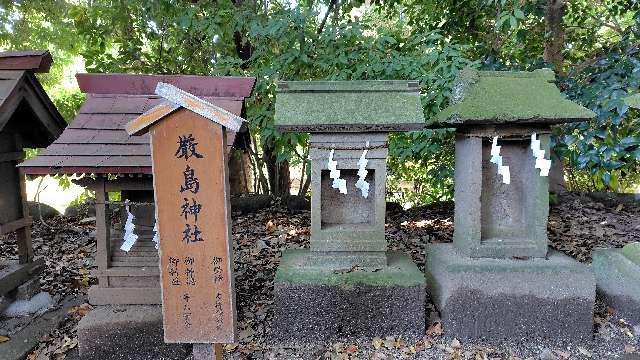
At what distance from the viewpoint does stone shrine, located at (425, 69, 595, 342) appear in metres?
4.00

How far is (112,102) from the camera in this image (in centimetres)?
401

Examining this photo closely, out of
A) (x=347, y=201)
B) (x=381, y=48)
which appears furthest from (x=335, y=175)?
(x=381, y=48)

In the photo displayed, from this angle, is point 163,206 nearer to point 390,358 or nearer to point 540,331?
point 390,358

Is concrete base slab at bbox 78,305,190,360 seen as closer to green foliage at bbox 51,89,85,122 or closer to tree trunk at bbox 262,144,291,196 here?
green foliage at bbox 51,89,85,122

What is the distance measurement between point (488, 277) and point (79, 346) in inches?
146

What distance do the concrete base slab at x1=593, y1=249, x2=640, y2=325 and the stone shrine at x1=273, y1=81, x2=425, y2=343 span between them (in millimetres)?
2029

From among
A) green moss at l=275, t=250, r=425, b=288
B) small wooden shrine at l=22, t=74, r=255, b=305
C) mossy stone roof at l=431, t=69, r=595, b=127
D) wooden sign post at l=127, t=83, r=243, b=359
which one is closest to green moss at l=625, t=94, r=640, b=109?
mossy stone roof at l=431, t=69, r=595, b=127

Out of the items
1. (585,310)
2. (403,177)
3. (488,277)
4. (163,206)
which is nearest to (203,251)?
(163,206)

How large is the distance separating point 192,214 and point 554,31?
6.80 metres

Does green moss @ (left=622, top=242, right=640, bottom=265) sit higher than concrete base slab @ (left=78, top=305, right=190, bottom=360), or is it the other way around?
green moss @ (left=622, top=242, right=640, bottom=265)

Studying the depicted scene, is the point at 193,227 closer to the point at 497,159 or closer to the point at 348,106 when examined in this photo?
the point at 348,106

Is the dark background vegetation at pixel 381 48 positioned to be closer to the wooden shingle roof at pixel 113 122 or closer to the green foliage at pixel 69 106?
the green foliage at pixel 69 106

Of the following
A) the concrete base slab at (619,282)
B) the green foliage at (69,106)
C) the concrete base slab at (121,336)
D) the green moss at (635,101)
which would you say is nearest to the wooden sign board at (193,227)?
the concrete base slab at (121,336)

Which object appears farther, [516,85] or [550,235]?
[550,235]
